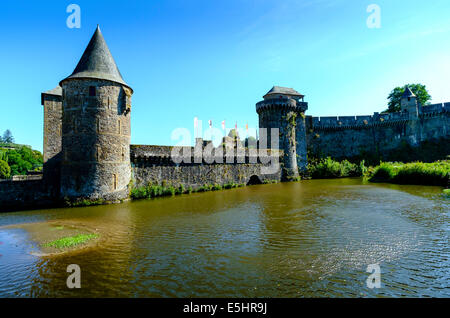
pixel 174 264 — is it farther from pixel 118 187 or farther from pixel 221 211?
pixel 118 187

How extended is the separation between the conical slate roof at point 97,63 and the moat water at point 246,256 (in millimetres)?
8716

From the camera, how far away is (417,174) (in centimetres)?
2342

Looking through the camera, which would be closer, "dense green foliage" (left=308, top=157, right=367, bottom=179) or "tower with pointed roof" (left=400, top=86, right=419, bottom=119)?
"dense green foliage" (left=308, top=157, right=367, bottom=179)

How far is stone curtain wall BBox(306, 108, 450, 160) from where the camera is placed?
1585 inches

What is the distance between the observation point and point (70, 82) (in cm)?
1536

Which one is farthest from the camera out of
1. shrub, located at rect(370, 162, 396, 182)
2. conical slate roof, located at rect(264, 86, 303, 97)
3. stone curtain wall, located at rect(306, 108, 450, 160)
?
stone curtain wall, located at rect(306, 108, 450, 160)

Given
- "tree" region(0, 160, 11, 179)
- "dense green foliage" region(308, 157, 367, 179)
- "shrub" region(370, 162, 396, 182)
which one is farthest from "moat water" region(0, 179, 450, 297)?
"tree" region(0, 160, 11, 179)

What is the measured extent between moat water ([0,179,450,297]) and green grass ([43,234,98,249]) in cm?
57

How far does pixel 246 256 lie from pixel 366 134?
43701 mm

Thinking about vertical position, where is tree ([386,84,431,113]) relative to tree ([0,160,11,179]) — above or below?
above

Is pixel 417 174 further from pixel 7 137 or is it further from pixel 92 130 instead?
pixel 7 137

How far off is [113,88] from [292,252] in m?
14.7

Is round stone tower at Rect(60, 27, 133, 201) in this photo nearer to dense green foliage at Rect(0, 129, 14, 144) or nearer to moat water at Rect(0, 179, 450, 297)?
moat water at Rect(0, 179, 450, 297)
